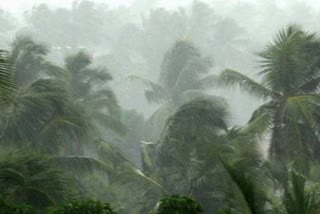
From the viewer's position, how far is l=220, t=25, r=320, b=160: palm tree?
13695 millimetres

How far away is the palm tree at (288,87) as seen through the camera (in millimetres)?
13695

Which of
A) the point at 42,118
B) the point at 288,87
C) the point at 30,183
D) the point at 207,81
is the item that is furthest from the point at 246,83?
the point at 207,81

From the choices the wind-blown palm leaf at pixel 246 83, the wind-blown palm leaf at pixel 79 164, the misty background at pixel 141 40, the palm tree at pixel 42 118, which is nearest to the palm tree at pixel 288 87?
the wind-blown palm leaf at pixel 246 83

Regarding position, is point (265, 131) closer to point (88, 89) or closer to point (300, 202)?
point (300, 202)

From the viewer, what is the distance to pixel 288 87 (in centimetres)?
1410

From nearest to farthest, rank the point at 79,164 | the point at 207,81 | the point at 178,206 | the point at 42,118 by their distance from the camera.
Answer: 1. the point at 178,206
2. the point at 42,118
3. the point at 79,164
4. the point at 207,81

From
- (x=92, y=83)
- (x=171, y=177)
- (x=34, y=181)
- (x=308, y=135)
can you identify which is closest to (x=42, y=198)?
(x=34, y=181)

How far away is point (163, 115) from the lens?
84.4 feet

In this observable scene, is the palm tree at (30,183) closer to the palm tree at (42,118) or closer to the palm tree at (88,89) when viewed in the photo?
the palm tree at (42,118)

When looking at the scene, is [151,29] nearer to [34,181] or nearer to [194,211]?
[34,181]

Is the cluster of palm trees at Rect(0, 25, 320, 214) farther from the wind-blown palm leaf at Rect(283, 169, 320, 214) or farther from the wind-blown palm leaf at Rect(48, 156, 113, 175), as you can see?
the wind-blown palm leaf at Rect(283, 169, 320, 214)

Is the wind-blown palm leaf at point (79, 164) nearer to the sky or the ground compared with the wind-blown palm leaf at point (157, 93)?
nearer to the ground

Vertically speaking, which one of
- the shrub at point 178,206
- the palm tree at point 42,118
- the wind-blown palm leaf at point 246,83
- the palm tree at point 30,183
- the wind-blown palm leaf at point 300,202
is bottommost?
the shrub at point 178,206

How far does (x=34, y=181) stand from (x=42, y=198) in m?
0.35
